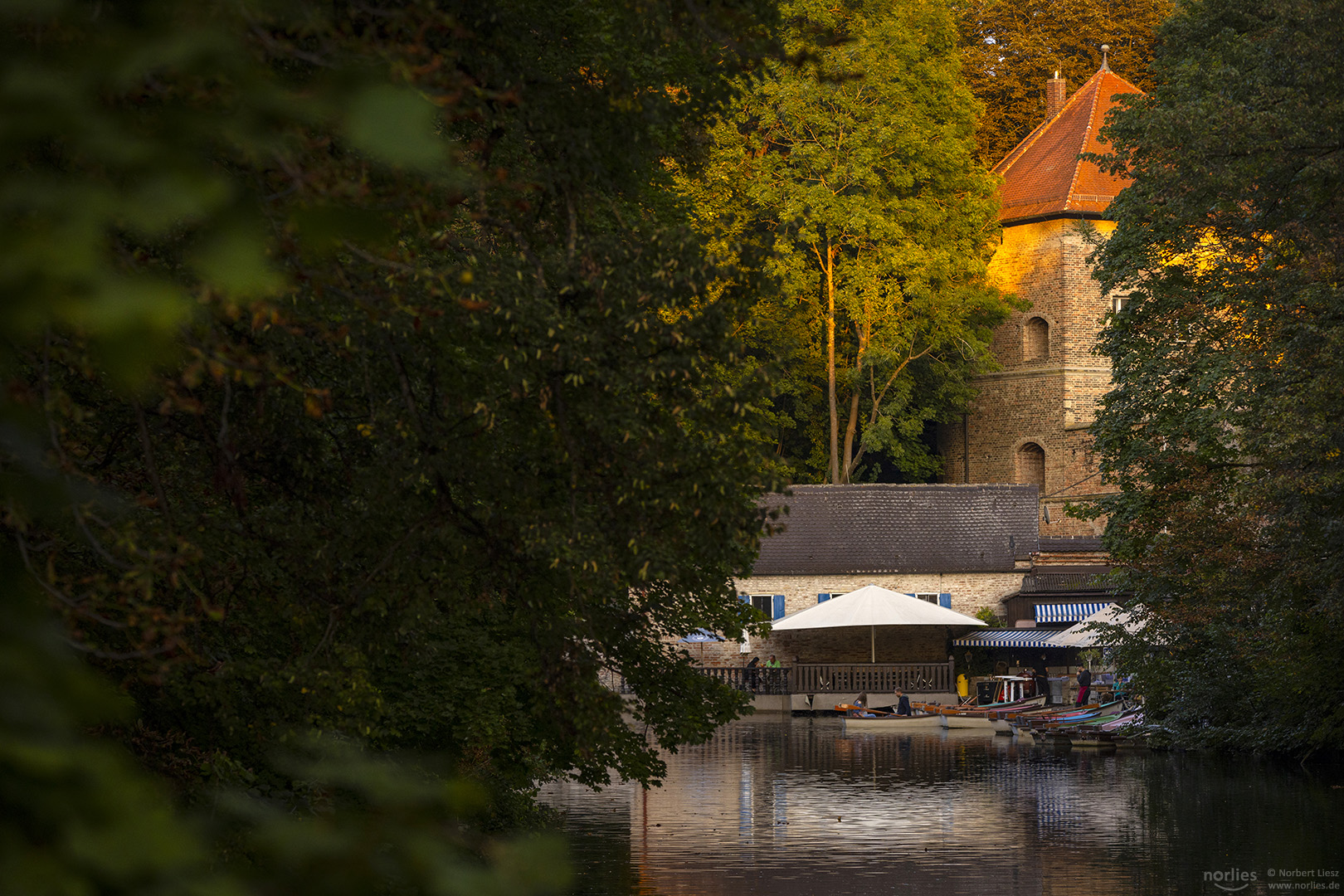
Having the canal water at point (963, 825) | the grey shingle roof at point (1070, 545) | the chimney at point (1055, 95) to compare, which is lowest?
the canal water at point (963, 825)

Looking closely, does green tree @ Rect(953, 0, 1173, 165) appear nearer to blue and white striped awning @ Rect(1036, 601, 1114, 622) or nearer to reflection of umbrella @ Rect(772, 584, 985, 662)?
blue and white striped awning @ Rect(1036, 601, 1114, 622)

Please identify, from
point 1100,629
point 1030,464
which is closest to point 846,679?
point 1100,629

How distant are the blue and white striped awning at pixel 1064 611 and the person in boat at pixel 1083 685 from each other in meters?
4.28

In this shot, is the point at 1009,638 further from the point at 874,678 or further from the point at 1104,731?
the point at 1104,731

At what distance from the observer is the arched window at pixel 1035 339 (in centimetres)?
5722

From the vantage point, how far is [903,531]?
156ft

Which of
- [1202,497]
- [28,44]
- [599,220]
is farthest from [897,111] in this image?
[28,44]

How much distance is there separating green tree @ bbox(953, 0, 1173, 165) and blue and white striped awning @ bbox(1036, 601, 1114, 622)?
25.0 m

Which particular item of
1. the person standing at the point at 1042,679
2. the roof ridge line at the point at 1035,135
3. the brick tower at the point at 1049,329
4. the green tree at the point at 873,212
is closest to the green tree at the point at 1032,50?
the roof ridge line at the point at 1035,135

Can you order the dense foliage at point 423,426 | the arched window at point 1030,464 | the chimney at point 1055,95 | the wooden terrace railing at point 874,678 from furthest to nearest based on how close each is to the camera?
the chimney at point 1055,95, the arched window at point 1030,464, the wooden terrace railing at point 874,678, the dense foliage at point 423,426

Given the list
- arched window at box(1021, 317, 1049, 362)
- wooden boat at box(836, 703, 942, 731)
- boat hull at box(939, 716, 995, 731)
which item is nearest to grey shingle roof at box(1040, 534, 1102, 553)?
wooden boat at box(836, 703, 942, 731)

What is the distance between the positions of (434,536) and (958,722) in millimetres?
29179

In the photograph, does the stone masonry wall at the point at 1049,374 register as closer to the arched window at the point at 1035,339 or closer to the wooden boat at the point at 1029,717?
the arched window at the point at 1035,339

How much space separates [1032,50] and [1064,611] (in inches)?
1195
